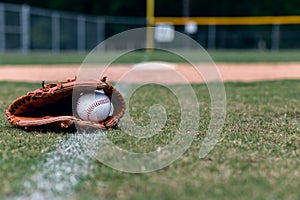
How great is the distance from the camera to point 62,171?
233cm

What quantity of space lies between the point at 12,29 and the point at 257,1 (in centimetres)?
1565

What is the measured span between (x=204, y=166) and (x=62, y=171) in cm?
63

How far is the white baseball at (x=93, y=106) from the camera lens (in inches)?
129

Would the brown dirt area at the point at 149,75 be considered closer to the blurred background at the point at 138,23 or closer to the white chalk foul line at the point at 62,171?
the white chalk foul line at the point at 62,171

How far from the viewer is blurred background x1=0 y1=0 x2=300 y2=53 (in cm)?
2079

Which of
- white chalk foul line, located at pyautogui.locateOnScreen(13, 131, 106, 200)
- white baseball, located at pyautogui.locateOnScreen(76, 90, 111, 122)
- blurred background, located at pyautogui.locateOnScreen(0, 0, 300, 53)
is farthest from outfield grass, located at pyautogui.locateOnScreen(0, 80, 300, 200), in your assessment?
blurred background, located at pyautogui.locateOnScreen(0, 0, 300, 53)

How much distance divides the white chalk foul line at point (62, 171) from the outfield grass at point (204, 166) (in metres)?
0.04

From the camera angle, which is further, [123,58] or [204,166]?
[123,58]

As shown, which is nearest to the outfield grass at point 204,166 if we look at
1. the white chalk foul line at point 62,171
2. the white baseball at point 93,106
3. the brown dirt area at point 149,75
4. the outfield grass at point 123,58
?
the white chalk foul line at point 62,171

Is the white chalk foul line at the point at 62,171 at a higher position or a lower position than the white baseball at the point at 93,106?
lower

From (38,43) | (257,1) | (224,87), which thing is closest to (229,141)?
(224,87)

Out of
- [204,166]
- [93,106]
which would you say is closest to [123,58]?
[93,106]

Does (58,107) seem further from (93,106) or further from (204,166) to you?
(204,166)

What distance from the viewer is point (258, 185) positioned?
6.80ft
